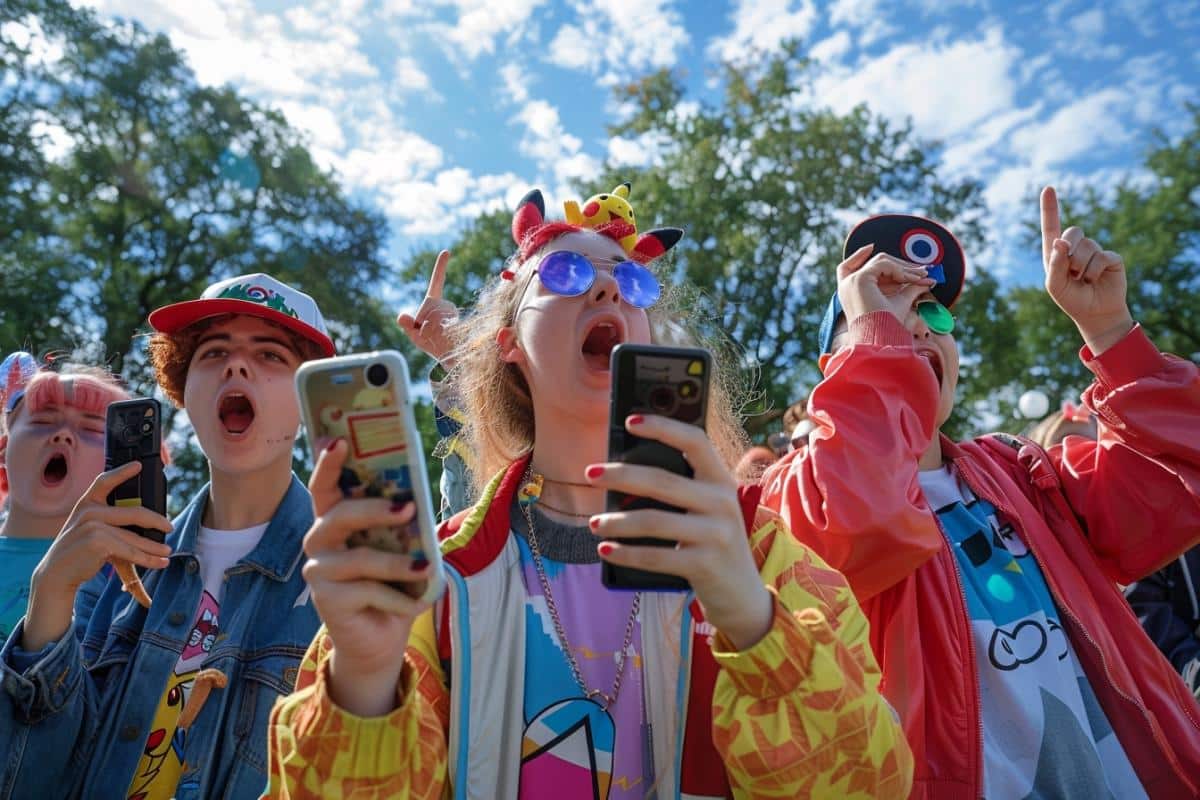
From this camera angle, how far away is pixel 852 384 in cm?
224

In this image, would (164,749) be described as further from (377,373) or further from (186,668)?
(377,373)

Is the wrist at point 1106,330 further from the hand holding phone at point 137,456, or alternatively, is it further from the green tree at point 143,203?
the green tree at point 143,203

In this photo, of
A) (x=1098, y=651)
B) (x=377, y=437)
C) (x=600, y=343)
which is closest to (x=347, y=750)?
(x=377, y=437)

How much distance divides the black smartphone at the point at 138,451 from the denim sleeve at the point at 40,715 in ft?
1.29

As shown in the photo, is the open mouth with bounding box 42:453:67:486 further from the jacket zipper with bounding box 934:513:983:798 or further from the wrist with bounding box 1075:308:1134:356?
the wrist with bounding box 1075:308:1134:356

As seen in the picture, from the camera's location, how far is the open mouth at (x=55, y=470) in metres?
3.17

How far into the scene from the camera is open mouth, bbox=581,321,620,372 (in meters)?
2.14

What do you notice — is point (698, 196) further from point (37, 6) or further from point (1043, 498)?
point (1043, 498)

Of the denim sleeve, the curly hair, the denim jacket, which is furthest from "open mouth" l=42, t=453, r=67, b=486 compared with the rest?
the denim sleeve

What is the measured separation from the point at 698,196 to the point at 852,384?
17643 millimetres

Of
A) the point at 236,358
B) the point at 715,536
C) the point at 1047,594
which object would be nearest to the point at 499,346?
the point at 236,358

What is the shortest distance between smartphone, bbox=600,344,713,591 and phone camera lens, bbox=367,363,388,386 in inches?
16.4

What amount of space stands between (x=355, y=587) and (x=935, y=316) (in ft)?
6.86

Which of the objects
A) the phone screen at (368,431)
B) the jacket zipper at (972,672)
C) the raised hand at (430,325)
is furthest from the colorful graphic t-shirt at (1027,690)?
the raised hand at (430,325)
